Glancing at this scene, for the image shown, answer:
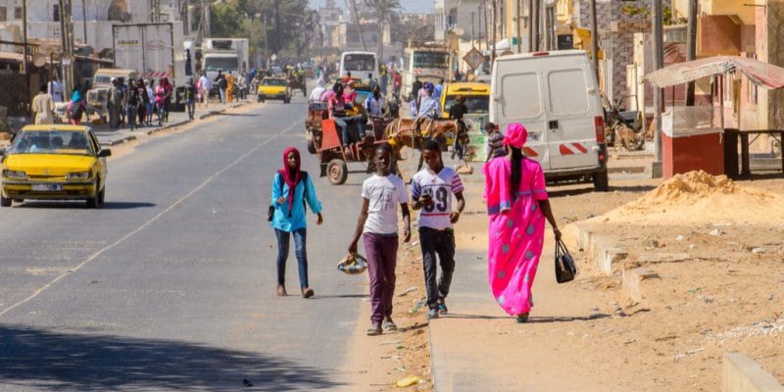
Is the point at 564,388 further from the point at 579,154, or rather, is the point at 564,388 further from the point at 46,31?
the point at 46,31

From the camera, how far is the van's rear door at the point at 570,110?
86.0ft

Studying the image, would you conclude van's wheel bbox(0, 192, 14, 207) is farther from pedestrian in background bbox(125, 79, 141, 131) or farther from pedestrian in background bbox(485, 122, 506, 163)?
pedestrian in background bbox(125, 79, 141, 131)

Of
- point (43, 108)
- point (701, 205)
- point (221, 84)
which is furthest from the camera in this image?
point (221, 84)

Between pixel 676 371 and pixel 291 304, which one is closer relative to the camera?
pixel 676 371

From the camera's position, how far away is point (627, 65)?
57000 millimetres

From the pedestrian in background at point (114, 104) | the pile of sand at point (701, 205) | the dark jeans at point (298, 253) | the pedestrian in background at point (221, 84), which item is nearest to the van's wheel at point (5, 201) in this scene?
the pile of sand at point (701, 205)

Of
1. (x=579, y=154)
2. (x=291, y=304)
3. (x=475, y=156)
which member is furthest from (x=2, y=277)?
(x=475, y=156)

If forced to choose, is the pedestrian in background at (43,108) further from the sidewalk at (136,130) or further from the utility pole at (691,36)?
the utility pole at (691,36)

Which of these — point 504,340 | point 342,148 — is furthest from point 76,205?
point 504,340

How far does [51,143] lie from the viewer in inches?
1085

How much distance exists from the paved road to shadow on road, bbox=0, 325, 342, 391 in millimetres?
14

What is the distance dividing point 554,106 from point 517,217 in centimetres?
1365

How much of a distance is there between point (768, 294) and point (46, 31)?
99340 mm

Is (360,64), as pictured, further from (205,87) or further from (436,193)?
(436,193)
